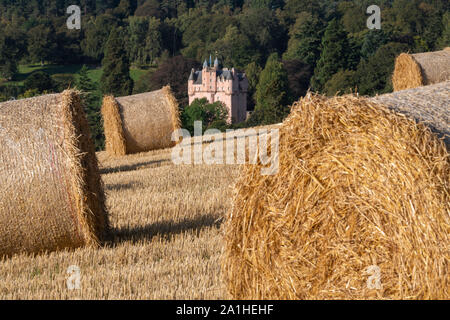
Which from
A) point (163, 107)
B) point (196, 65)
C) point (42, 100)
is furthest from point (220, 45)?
point (42, 100)

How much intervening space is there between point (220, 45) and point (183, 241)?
3831 inches

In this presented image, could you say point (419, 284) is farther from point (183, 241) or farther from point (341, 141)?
point (183, 241)

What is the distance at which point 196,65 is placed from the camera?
91.8 meters

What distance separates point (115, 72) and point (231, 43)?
26523 mm

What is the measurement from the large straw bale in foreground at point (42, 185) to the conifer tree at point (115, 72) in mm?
70736

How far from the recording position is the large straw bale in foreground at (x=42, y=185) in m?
6.69

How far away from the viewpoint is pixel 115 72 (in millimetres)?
80438

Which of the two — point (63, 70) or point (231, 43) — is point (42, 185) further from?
point (63, 70)

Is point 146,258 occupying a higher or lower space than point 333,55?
lower

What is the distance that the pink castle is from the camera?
87938mm

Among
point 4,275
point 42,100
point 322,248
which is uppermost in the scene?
point 42,100

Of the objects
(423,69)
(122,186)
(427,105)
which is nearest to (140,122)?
(122,186)

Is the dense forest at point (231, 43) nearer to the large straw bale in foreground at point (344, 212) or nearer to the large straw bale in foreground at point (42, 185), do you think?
the large straw bale in foreground at point (42, 185)

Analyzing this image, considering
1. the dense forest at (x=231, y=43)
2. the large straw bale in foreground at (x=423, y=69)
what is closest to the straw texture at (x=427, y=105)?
the large straw bale in foreground at (x=423, y=69)
